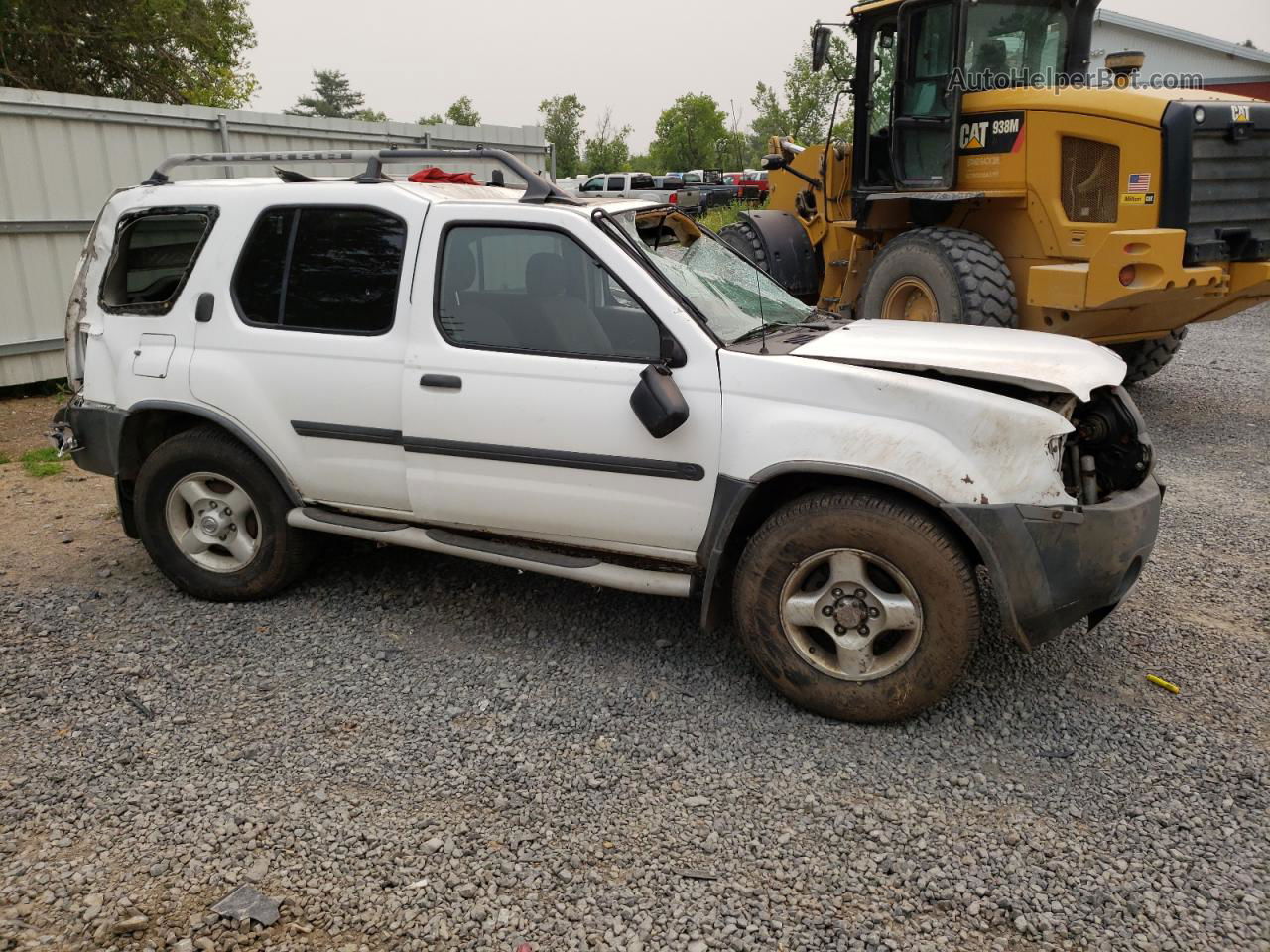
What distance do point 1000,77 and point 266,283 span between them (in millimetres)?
6168

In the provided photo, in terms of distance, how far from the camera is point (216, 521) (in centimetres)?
477

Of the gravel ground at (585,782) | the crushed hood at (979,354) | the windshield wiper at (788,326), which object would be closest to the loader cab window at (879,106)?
the windshield wiper at (788,326)

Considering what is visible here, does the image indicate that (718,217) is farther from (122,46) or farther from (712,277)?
(712,277)

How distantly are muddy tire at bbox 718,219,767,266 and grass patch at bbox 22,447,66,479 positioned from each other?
586cm

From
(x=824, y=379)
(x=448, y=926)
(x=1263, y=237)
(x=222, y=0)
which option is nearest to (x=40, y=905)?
(x=448, y=926)

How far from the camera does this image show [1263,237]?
286 inches

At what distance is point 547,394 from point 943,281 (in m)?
4.66

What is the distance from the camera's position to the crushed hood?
11.7 feet

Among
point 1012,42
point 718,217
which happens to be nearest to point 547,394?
point 1012,42

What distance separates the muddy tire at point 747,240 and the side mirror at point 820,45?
6.55 ft

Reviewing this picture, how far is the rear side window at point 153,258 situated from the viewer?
15.4 feet

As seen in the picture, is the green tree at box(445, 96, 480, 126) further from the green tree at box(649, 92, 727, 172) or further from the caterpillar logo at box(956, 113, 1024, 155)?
the caterpillar logo at box(956, 113, 1024, 155)

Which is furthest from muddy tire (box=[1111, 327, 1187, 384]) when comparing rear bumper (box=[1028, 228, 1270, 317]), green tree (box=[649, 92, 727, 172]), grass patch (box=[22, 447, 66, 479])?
green tree (box=[649, 92, 727, 172])

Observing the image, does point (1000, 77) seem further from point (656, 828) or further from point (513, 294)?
point (656, 828)
